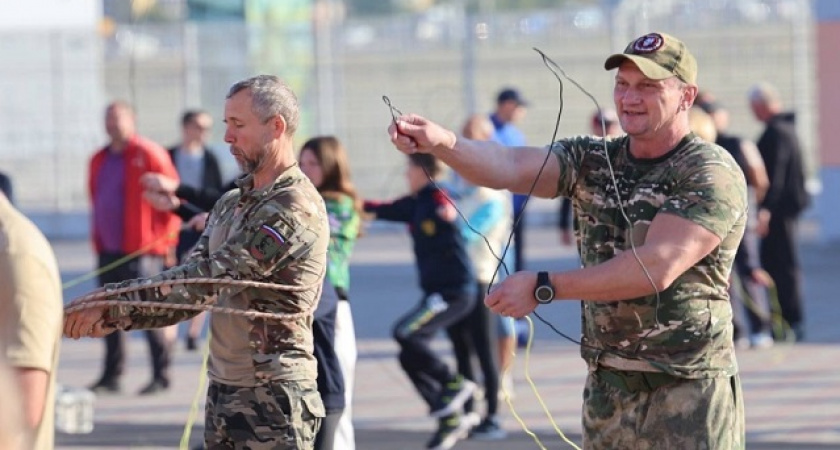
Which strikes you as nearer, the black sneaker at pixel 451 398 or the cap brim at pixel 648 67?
the cap brim at pixel 648 67

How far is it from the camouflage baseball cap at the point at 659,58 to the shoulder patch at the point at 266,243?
3.83 feet

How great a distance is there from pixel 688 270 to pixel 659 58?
0.64m

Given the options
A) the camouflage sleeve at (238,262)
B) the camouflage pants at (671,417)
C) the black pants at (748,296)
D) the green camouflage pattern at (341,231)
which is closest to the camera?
the camouflage pants at (671,417)

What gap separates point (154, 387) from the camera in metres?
11.4

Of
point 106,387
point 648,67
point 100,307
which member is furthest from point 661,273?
point 106,387

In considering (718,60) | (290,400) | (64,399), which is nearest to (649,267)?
(290,400)

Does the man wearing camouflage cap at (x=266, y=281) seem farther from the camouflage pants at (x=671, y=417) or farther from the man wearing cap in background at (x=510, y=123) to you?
the man wearing cap in background at (x=510, y=123)

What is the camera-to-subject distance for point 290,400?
5.20 meters

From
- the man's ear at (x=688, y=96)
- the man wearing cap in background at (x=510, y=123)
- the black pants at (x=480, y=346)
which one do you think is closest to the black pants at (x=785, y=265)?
the man wearing cap in background at (x=510, y=123)

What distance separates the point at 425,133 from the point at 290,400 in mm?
1096

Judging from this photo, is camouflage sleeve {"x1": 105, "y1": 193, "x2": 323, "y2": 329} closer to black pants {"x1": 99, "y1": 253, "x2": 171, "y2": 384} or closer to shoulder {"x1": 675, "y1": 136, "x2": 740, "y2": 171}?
shoulder {"x1": 675, "y1": 136, "x2": 740, "y2": 171}

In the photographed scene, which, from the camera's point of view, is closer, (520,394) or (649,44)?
(649,44)

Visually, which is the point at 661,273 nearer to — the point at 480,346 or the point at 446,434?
the point at 446,434

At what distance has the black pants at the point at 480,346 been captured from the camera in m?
9.64
